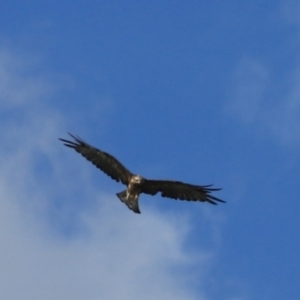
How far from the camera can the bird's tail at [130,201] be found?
686 inches

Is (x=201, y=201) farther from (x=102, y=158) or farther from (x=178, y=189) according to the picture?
(x=102, y=158)

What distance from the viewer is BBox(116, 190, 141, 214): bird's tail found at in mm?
17422

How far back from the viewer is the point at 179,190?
18.4 m

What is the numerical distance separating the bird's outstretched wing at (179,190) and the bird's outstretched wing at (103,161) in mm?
624

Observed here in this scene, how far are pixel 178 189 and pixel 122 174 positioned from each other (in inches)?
57.1

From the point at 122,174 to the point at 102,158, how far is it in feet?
2.14

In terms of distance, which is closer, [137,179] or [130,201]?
[130,201]

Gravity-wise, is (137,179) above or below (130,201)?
above

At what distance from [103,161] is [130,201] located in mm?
1382

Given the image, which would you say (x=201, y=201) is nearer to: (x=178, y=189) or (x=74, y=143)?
(x=178, y=189)

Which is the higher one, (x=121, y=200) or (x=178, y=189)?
(x=178, y=189)

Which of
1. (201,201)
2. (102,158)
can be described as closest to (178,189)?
(201,201)

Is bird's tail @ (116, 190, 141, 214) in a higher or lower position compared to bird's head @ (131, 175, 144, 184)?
lower

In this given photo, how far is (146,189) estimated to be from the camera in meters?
18.0
